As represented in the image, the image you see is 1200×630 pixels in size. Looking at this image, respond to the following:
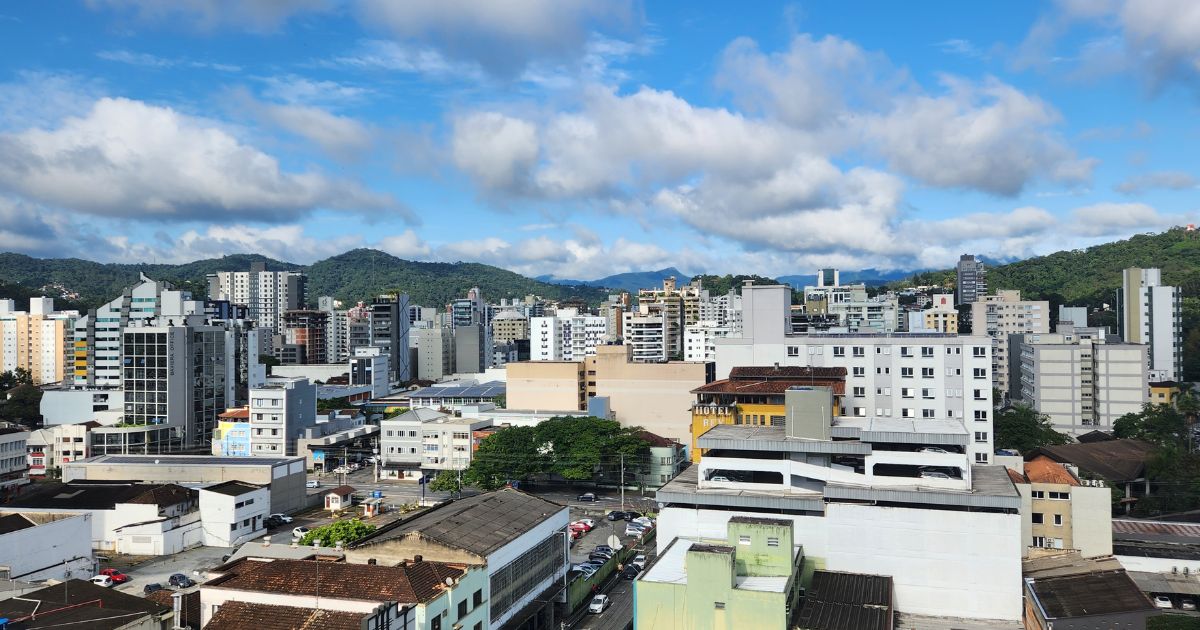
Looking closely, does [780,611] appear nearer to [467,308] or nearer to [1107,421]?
[1107,421]

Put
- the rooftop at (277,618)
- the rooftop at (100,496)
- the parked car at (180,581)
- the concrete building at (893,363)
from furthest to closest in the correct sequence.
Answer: the concrete building at (893,363) → the rooftop at (100,496) → the parked car at (180,581) → the rooftop at (277,618)

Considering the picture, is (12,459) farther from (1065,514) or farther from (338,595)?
(1065,514)

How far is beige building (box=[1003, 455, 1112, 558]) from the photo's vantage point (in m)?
31.1

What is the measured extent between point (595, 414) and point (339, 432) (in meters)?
19.4

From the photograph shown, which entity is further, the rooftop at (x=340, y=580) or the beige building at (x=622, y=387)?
the beige building at (x=622, y=387)

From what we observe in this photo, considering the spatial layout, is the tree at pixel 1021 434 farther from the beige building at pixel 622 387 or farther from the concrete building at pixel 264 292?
the concrete building at pixel 264 292

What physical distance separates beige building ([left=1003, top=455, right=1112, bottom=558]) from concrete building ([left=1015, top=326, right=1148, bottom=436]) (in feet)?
114

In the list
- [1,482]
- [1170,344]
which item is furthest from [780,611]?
[1170,344]

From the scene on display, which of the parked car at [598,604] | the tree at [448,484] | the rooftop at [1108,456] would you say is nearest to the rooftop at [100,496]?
the tree at [448,484]

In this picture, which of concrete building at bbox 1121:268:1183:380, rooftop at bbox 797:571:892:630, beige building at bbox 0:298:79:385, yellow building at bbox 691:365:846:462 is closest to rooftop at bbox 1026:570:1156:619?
rooftop at bbox 797:571:892:630

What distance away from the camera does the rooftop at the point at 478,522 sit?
943 inches

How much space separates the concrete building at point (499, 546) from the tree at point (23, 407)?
5901 centimetres

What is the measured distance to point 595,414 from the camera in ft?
183

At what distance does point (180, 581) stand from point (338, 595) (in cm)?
1565
